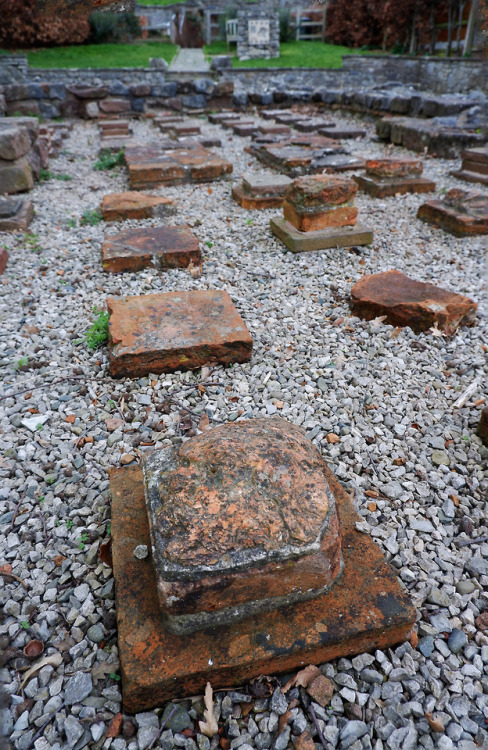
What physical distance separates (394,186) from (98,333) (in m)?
4.99

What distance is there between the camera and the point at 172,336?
3098 mm

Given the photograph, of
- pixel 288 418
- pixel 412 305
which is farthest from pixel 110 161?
pixel 288 418

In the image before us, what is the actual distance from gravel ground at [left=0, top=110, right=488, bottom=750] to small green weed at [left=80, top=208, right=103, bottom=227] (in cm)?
63

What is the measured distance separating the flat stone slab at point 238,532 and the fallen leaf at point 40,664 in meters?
0.44

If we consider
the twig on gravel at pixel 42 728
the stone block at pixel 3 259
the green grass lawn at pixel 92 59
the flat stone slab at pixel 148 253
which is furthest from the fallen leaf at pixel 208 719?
the green grass lawn at pixel 92 59

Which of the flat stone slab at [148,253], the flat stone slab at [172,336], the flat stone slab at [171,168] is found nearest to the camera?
the flat stone slab at [172,336]

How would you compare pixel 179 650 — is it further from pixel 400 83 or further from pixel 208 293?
pixel 400 83

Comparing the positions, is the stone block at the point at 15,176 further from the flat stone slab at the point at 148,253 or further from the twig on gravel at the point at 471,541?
the twig on gravel at the point at 471,541

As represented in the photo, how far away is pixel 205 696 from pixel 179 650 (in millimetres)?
160

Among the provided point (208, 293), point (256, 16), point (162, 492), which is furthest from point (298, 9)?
point (162, 492)

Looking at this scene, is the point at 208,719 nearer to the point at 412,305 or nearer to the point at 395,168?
the point at 412,305

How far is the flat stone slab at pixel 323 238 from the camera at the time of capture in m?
4.80

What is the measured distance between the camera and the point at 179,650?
147cm

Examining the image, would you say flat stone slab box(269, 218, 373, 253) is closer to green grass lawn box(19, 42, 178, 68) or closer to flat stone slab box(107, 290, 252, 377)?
flat stone slab box(107, 290, 252, 377)
